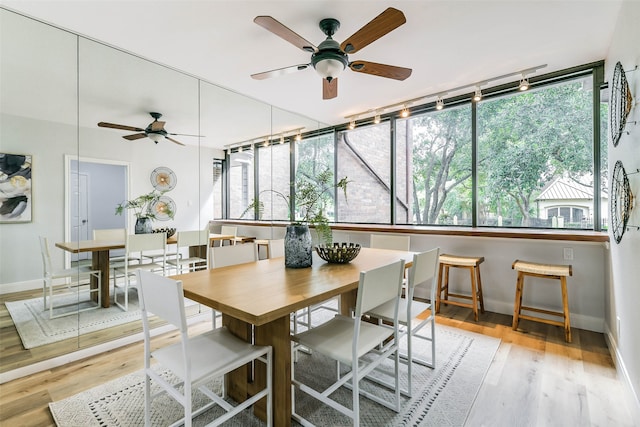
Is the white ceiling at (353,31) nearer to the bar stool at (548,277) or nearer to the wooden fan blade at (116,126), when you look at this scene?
the wooden fan blade at (116,126)

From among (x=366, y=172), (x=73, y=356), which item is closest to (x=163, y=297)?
(x=73, y=356)

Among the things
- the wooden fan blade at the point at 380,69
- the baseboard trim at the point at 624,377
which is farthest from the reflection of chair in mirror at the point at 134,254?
the baseboard trim at the point at 624,377

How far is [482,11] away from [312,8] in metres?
1.23

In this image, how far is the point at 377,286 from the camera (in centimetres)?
141

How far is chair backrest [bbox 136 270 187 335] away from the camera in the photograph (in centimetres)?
117

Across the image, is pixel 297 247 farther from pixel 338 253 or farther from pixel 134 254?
pixel 134 254

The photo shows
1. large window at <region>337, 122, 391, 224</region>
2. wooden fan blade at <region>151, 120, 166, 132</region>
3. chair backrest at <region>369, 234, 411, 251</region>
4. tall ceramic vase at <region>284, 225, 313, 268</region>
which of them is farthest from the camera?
large window at <region>337, 122, 391, 224</region>

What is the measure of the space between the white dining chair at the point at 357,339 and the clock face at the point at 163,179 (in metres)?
2.17

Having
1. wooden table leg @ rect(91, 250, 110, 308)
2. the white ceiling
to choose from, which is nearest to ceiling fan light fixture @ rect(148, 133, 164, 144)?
the white ceiling

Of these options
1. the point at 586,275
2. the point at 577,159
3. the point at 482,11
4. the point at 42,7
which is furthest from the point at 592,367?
the point at 42,7

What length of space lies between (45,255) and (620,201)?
4.06m

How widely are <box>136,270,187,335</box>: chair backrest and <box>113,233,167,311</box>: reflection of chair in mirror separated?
A: 1.46 meters

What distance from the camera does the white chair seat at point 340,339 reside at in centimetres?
143

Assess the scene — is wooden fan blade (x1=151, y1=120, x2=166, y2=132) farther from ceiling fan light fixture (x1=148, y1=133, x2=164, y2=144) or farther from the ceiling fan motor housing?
the ceiling fan motor housing
